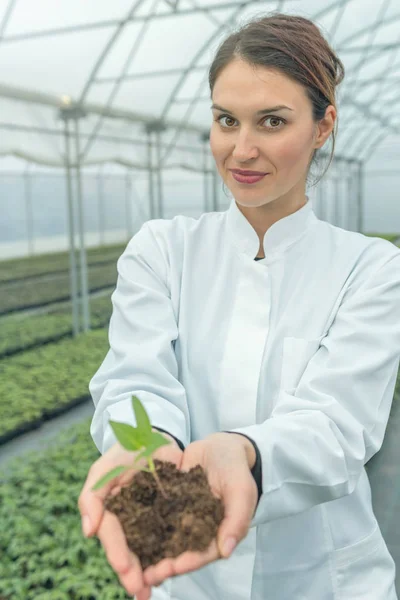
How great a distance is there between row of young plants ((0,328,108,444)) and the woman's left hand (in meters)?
3.76

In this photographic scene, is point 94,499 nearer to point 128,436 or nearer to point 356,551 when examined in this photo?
point 128,436

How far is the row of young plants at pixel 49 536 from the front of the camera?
2.75m

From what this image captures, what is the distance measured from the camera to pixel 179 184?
16766 mm

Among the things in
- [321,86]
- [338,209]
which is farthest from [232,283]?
[338,209]

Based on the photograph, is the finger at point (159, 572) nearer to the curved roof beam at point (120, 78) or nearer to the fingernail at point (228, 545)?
the fingernail at point (228, 545)

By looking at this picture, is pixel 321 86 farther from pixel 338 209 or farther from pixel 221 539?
pixel 338 209

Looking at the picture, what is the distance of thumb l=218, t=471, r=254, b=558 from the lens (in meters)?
0.80

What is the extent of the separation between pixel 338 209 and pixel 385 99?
12.9 ft

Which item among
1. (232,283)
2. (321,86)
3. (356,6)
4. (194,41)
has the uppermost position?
(356,6)

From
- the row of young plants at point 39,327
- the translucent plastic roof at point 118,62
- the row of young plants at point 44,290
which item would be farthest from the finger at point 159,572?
the row of young plants at point 44,290

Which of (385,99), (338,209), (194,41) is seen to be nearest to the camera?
(194,41)

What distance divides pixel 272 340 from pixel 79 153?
6.03 meters

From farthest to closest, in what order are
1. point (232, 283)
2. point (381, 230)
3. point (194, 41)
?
1. point (381, 230)
2. point (194, 41)
3. point (232, 283)

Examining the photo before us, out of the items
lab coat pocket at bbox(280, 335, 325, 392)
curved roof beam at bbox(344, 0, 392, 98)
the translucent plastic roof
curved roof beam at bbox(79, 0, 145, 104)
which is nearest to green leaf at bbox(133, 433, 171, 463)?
lab coat pocket at bbox(280, 335, 325, 392)
